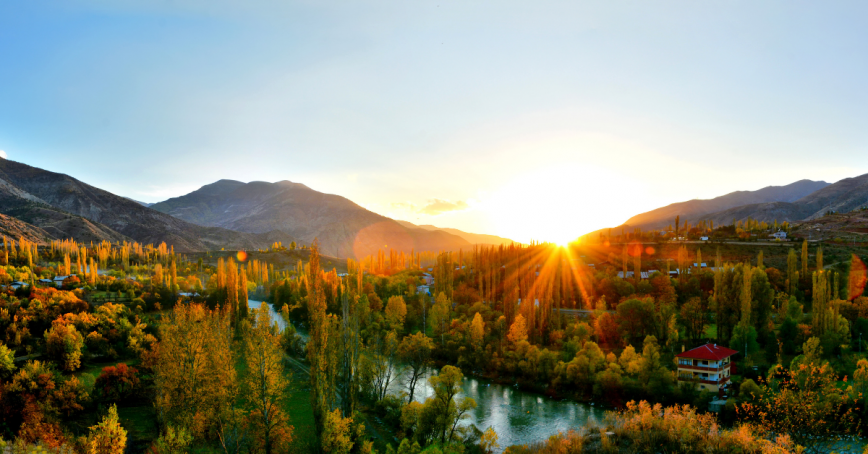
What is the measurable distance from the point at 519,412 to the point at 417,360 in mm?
9206

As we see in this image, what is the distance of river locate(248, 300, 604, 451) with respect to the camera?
3172cm

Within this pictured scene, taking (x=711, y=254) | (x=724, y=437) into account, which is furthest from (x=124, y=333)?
(x=711, y=254)

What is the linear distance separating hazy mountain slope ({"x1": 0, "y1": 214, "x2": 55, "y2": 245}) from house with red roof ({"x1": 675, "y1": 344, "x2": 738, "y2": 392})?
12962 centimetres

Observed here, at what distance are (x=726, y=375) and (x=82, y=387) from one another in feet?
161

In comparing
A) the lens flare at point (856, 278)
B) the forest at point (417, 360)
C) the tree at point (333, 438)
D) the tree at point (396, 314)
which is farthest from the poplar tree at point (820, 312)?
the tree at point (333, 438)

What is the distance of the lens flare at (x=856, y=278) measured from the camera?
Answer: 58.8m

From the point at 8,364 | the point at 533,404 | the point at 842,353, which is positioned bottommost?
the point at 533,404

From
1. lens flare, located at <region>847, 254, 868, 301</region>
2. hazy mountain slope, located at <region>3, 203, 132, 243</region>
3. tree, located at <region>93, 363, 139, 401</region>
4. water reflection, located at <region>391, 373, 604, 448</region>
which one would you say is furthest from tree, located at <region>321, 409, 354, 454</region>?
hazy mountain slope, located at <region>3, 203, 132, 243</region>

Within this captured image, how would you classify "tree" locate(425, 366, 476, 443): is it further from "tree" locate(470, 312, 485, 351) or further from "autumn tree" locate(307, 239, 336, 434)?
"tree" locate(470, 312, 485, 351)

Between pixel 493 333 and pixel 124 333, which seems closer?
pixel 124 333

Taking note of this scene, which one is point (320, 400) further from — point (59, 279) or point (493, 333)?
point (59, 279)

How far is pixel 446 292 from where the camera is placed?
240 feet

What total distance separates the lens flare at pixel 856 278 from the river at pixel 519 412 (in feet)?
151

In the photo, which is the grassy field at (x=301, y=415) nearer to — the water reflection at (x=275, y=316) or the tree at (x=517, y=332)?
the water reflection at (x=275, y=316)
